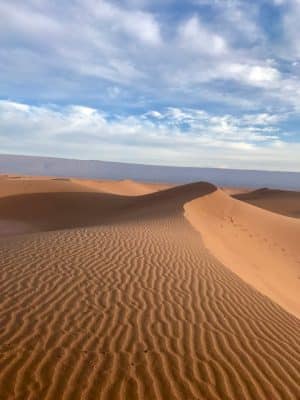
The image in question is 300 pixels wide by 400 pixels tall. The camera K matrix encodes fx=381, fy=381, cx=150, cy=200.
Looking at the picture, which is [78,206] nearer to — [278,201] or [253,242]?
[253,242]

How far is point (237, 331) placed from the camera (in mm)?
5414

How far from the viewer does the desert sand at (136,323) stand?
3.96 metres

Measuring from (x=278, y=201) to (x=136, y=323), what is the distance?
40392 mm

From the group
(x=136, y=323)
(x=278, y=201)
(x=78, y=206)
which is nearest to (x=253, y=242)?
(x=78, y=206)

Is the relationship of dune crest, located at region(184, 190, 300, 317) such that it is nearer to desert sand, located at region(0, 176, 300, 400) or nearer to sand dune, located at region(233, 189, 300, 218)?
desert sand, located at region(0, 176, 300, 400)

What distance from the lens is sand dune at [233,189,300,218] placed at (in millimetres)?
37000

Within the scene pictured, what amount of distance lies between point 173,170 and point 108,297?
193 metres

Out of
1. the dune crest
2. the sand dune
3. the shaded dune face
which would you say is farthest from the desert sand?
the sand dune

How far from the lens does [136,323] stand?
5402mm

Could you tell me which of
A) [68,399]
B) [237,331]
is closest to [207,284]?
[237,331]

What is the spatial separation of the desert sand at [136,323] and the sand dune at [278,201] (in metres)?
26.2

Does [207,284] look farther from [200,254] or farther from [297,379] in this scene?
[297,379]

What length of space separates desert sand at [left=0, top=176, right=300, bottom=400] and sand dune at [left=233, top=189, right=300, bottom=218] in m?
26.2

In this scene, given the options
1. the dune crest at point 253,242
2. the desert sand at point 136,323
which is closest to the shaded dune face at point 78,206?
the dune crest at point 253,242
